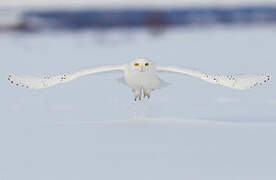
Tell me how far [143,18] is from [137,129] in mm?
30932

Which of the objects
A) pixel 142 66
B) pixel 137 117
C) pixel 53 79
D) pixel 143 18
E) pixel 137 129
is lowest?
pixel 137 129

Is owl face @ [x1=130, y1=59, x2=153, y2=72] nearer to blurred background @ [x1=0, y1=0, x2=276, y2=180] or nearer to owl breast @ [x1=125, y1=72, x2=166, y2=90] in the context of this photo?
owl breast @ [x1=125, y1=72, x2=166, y2=90]

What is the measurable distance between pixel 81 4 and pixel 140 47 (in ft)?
65.4

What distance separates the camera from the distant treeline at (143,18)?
134 feet

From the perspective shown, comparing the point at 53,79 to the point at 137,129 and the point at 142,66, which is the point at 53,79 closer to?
the point at 142,66

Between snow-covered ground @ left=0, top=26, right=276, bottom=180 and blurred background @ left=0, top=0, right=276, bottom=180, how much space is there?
0.05 feet

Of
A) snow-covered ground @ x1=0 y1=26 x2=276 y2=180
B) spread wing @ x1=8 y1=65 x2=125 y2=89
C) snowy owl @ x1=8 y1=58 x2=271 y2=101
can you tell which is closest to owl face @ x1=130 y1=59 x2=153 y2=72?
snowy owl @ x1=8 y1=58 x2=271 y2=101

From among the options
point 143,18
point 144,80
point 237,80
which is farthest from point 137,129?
point 143,18

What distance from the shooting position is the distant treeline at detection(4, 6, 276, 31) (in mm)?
40938

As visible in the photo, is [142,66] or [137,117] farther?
[142,66]

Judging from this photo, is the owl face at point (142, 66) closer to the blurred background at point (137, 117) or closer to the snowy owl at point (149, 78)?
the snowy owl at point (149, 78)

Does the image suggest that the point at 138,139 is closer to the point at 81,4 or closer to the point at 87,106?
the point at 87,106

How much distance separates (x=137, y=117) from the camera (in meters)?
14.0

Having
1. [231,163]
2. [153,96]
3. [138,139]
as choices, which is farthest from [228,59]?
[231,163]
